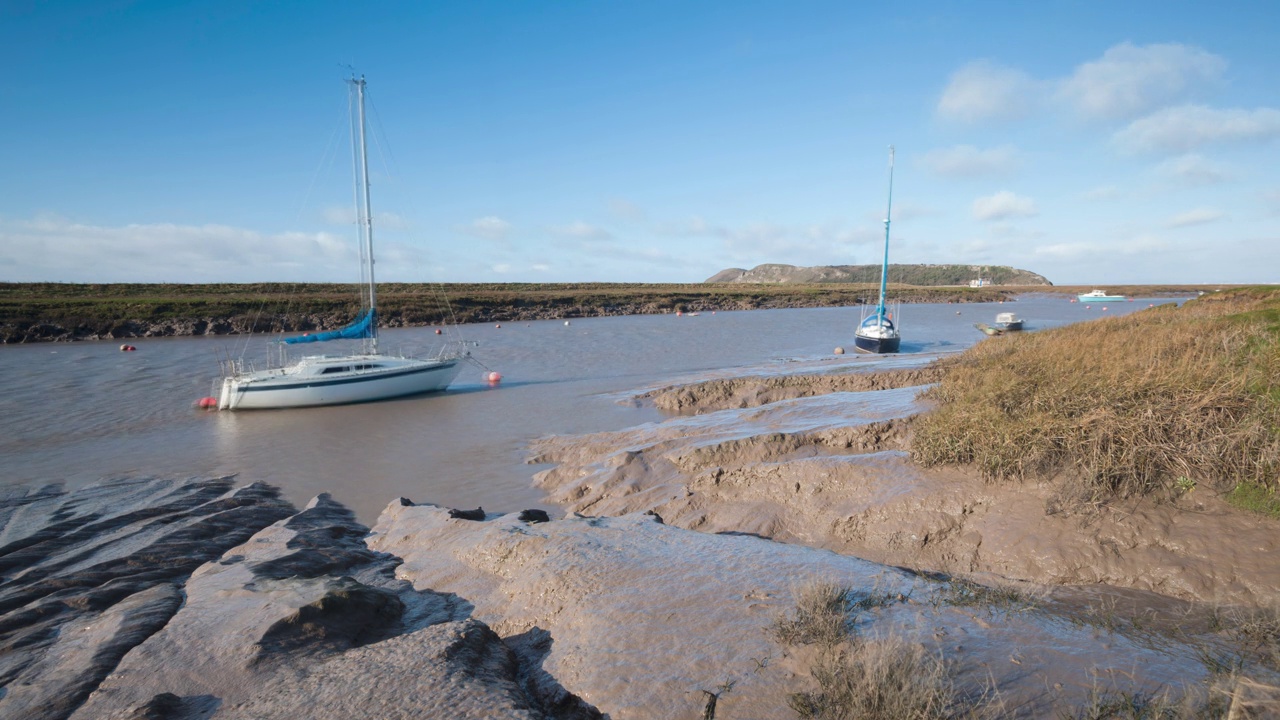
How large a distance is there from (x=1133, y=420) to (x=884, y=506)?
266cm

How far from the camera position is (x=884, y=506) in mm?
7797

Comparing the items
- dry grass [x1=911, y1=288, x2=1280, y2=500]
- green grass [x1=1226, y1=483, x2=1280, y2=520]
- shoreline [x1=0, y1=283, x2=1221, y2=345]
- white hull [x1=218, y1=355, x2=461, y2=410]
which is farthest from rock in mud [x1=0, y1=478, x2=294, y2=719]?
shoreline [x1=0, y1=283, x2=1221, y2=345]

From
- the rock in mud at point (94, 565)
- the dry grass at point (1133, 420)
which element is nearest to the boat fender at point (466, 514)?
the rock in mud at point (94, 565)

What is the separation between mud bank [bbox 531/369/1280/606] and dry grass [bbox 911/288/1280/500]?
28cm

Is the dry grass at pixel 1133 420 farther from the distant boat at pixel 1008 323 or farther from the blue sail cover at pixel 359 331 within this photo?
the distant boat at pixel 1008 323

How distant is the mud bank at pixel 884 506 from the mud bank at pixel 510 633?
775 millimetres

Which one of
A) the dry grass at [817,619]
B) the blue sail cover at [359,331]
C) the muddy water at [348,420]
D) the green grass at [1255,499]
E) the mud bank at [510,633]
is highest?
the blue sail cover at [359,331]

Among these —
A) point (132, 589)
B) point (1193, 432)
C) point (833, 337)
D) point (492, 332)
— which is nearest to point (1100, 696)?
point (1193, 432)

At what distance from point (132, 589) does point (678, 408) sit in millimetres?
12404

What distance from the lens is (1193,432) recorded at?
6.76 metres

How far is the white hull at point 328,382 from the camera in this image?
20422 mm

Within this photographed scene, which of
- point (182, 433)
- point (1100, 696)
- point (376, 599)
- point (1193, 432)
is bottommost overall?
point (182, 433)

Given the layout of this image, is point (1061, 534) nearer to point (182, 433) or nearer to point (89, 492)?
point (89, 492)

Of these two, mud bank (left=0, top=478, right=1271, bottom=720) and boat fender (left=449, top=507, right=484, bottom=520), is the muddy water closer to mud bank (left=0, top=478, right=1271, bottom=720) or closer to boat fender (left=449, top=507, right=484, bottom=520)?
boat fender (left=449, top=507, right=484, bottom=520)
